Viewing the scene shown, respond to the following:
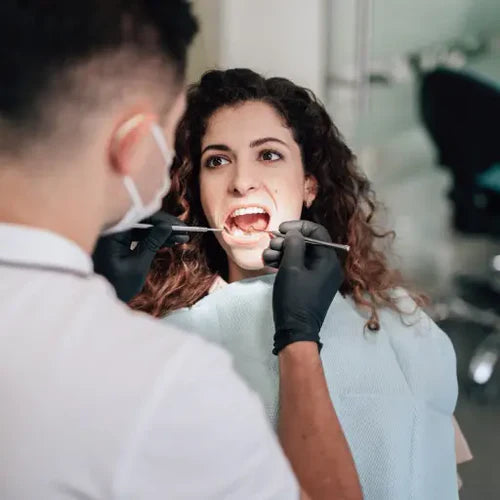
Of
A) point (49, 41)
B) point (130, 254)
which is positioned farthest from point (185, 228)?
point (49, 41)

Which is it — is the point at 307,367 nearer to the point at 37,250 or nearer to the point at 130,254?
the point at 130,254

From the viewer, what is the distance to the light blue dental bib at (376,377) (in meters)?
1.01

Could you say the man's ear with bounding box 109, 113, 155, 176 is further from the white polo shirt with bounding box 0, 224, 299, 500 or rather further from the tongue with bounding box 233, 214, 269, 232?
the tongue with bounding box 233, 214, 269, 232

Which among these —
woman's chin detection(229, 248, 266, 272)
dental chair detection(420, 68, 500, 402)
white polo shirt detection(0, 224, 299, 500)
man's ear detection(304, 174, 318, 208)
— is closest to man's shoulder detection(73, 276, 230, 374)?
white polo shirt detection(0, 224, 299, 500)

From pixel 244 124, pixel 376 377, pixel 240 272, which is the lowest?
pixel 376 377

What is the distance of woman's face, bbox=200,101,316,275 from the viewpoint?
1078 millimetres

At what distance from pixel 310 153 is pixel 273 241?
0.63 ft

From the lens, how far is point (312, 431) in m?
0.90

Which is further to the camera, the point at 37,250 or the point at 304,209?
the point at 304,209

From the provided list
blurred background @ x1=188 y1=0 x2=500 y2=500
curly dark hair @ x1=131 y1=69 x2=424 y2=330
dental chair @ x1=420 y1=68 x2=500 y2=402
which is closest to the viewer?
curly dark hair @ x1=131 y1=69 x2=424 y2=330

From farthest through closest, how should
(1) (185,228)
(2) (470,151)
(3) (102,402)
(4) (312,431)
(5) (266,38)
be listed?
(2) (470,151) → (5) (266,38) → (1) (185,228) → (4) (312,431) → (3) (102,402)

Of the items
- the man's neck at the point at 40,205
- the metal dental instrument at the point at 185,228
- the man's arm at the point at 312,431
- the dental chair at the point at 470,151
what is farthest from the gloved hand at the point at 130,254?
the dental chair at the point at 470,151

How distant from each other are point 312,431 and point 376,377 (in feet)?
0.61

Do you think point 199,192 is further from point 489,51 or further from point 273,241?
point 489,51
